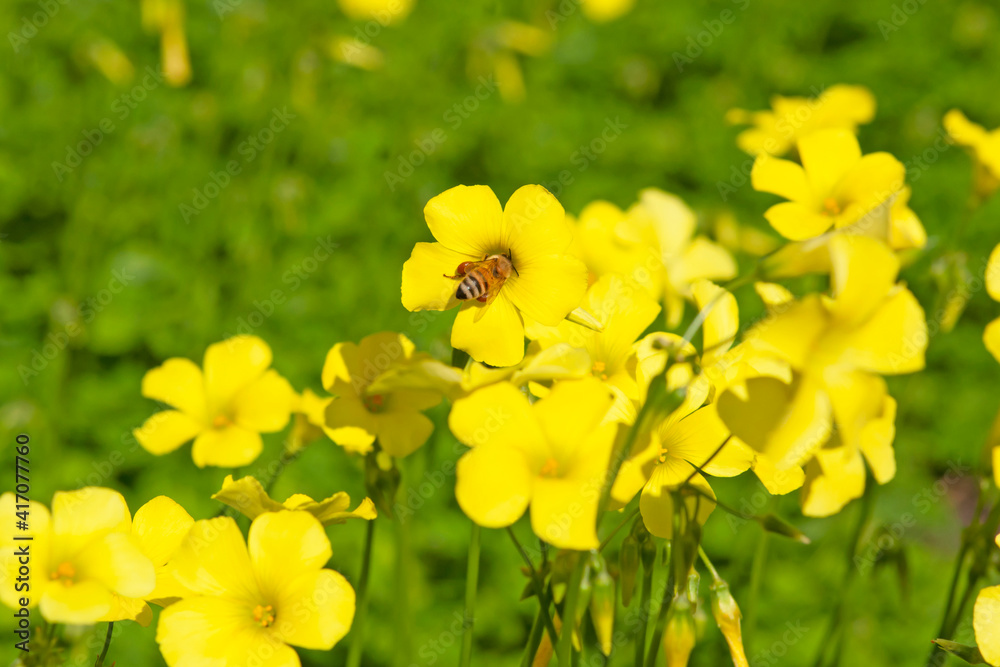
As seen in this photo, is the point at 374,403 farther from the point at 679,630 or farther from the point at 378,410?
the point at 679,630

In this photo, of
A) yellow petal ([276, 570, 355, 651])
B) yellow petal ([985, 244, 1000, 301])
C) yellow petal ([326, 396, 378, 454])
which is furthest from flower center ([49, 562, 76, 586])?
yellow petal ([985, 244, 1000, 301])

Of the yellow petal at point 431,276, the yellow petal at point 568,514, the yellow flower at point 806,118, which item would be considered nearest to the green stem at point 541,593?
the yellow petal at point 568,514

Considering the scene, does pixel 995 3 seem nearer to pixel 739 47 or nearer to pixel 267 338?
pixel 739 47

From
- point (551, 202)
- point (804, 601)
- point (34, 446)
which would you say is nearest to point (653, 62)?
point (804, 601)

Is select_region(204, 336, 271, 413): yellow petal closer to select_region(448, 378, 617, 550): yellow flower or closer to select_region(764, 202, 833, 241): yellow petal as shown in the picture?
select_region(448, 378, 617, 550): yellow flower

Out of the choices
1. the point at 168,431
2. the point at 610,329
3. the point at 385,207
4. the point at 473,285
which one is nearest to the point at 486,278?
the point at 473,285

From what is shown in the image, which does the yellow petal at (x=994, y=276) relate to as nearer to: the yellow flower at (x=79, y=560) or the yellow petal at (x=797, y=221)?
the yellow petal at (x=797, y=221)

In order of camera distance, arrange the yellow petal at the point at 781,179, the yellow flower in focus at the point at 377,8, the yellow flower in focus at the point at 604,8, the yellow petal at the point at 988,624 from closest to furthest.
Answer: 1. the yellow petal at the point at 988,624
2. the yellow petal at the point at 781,179
3. the yellow flower in focus at the point at 377,8
4. the yellow flower in focus at the point at 604,8
